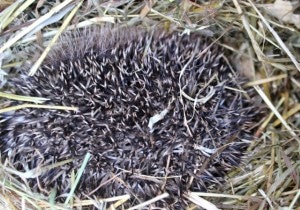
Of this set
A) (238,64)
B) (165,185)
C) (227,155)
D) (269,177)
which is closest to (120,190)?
(165,185)

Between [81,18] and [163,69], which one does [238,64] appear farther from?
[81,18]

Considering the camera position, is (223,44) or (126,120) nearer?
(126,120)

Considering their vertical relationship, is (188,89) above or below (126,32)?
below
